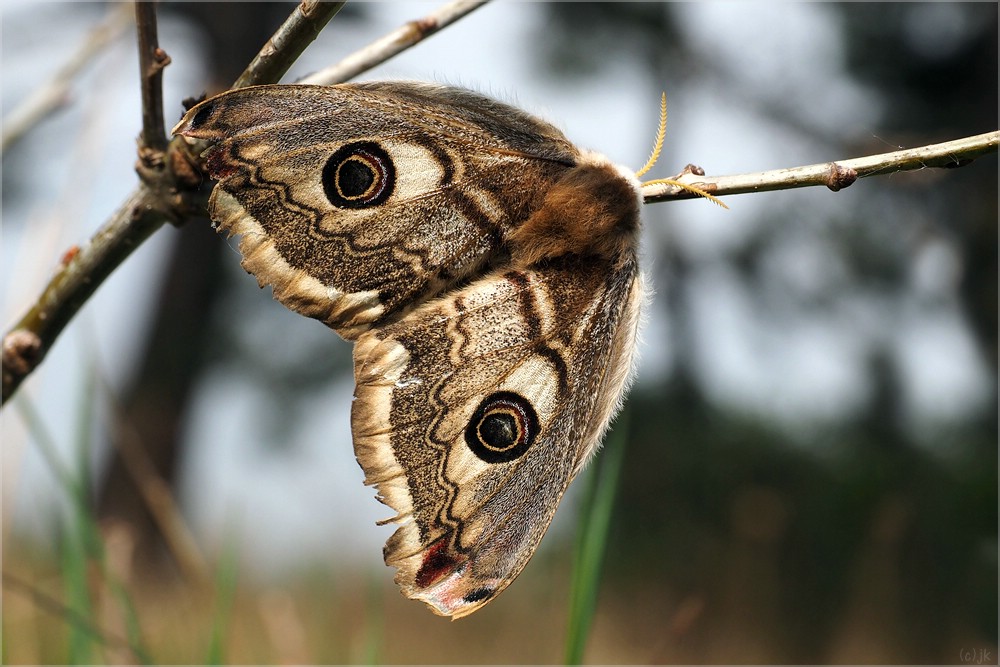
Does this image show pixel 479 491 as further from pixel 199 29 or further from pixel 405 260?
pixel 199 29

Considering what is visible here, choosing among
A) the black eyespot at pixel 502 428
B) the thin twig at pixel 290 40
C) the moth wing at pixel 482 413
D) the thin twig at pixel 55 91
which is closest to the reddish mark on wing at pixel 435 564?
the moth wing at pixel 482 413

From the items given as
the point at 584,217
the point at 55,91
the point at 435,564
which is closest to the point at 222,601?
the point at 435,564

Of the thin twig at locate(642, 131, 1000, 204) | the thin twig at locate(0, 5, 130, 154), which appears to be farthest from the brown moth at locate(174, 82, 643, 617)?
the thin twig at locate(0, 5, 130, 154)

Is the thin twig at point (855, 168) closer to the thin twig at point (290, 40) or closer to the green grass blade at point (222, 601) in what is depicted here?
the thin twig at point (290, 40)

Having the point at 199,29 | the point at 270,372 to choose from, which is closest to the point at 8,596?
the point at 270,372

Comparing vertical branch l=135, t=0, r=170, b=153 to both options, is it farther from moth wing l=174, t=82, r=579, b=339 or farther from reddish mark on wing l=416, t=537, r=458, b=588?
reddish mark on wing l=416, t=537, r=458, b=588
